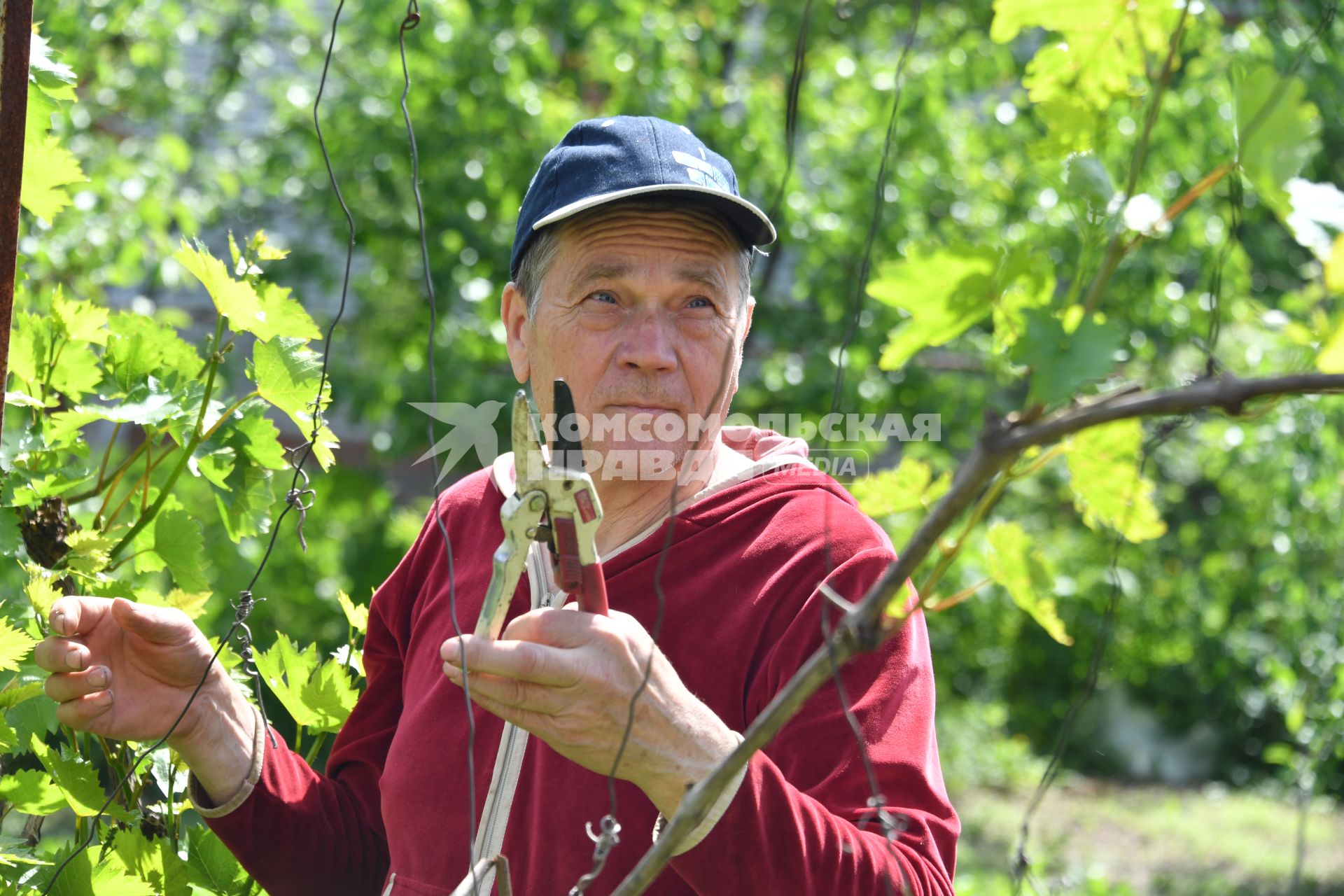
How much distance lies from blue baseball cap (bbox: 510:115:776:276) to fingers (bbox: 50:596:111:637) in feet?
2.42

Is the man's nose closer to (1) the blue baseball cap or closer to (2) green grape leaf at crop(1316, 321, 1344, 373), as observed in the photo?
(1) the blue baseball cap

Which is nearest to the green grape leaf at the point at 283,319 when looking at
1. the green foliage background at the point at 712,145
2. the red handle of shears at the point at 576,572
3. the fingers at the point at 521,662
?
the red handle of shears at the point at 576,572

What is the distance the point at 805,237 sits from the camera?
5.47m

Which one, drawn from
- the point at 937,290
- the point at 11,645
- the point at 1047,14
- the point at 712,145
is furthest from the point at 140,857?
the point at 712,145

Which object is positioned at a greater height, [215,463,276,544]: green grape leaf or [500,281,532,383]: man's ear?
[500,281,532,383]: man's ear

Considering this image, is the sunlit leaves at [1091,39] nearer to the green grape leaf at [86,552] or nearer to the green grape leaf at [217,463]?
the green grape leaf at [217,463]

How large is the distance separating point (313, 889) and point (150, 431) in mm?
676

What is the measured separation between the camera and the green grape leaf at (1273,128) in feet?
2.50

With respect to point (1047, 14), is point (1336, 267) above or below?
below

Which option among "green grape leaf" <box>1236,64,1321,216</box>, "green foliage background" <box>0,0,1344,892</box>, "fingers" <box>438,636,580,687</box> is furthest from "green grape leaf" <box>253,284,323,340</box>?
"green foliage background" <box>0,0,1344,892</box>

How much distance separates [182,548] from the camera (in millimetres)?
1665

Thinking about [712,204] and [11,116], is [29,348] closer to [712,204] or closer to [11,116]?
[11,116]

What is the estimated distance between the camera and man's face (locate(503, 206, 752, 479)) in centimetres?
167

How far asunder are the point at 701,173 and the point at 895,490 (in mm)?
856
